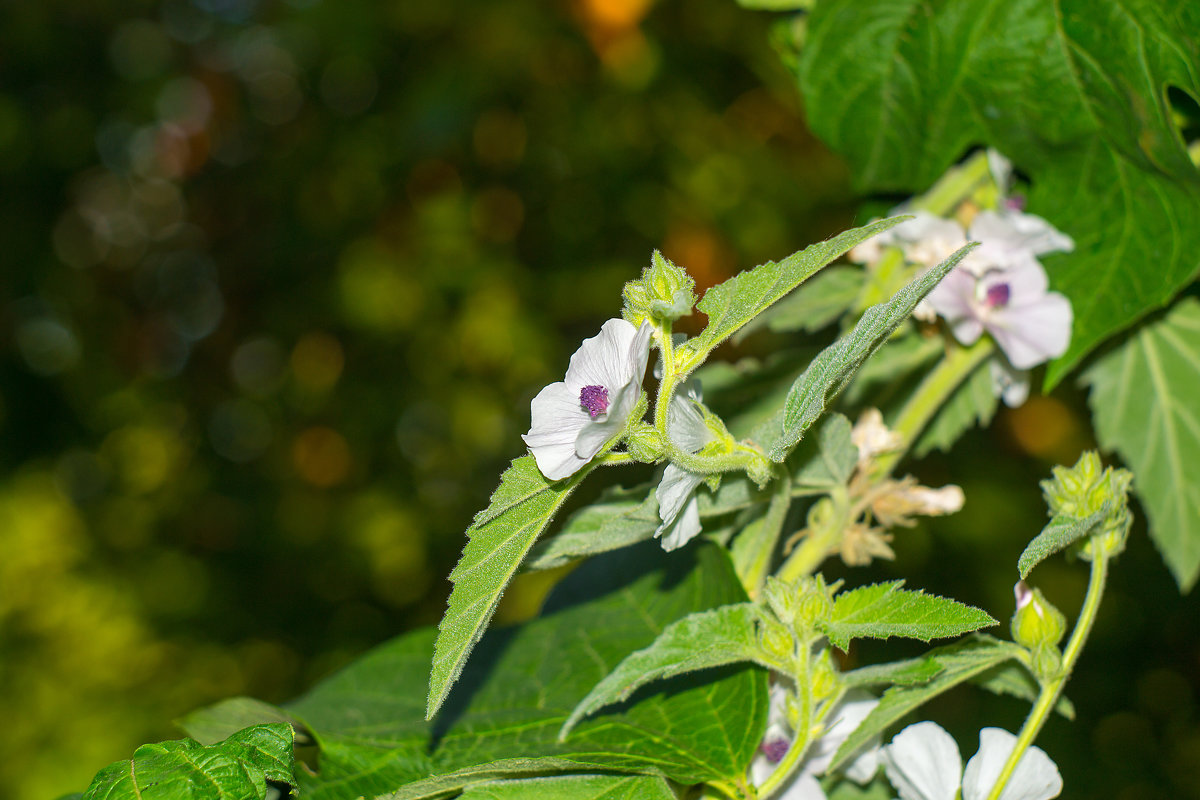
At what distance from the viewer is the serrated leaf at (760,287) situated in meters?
0.47

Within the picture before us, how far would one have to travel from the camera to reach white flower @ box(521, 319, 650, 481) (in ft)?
1.52

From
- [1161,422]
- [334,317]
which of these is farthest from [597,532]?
[334,317]

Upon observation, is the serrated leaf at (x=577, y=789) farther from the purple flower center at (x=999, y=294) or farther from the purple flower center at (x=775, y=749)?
the purple flower center at (x=999, y=294)

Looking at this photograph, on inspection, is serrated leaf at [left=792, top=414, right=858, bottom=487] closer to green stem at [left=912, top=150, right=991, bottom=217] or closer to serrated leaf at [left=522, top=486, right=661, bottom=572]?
serrated leaf at [left=522, top=486, right=661, bottom=572]

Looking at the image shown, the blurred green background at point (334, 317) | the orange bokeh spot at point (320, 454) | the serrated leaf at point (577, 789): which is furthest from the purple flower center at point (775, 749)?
the orange bokeh spot at point (320, 454)

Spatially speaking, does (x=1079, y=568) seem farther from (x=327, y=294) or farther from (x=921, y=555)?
(x=327, y=294)

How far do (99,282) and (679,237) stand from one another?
1.77m

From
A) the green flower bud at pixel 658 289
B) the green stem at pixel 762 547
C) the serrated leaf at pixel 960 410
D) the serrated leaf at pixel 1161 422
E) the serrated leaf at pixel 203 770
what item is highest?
the green flower bud at pixel 658 289

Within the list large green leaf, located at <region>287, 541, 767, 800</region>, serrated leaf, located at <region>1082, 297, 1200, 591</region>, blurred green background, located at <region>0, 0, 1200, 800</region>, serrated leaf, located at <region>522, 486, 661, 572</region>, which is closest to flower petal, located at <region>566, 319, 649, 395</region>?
serrated leaf, located at <region>522, 486, 661, 572</region>

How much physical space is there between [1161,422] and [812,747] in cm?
55

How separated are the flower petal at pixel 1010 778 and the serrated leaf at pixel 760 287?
0.31 m

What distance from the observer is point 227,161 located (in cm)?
300

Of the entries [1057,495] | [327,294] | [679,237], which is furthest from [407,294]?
[1057,495]

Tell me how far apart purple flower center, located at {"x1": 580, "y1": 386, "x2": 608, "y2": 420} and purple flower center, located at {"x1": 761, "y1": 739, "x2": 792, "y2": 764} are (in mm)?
305
